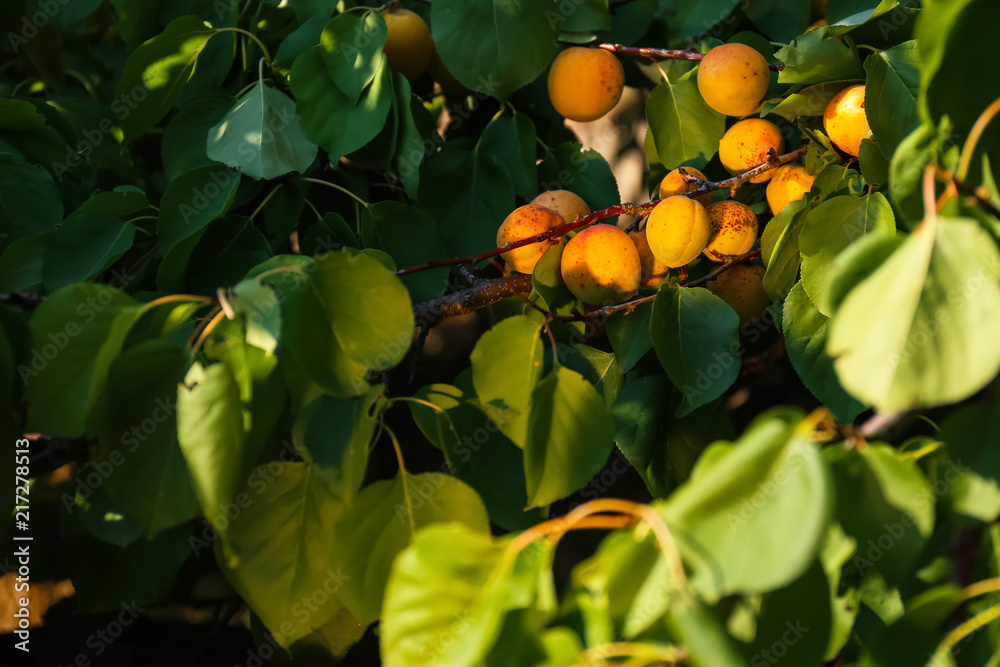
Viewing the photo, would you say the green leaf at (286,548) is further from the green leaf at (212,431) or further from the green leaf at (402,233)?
the green leaf at (402,233)

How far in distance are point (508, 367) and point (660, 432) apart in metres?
0.19

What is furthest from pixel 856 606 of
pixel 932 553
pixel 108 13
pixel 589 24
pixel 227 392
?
pixel 108 13

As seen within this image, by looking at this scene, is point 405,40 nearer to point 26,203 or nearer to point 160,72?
point 160,72

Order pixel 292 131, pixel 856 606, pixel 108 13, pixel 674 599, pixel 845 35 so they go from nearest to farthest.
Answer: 1. pixel 674 599
2. pixel 856 606
3. pixel 845 35
4. pixel 292 131
5. pixel 108 13

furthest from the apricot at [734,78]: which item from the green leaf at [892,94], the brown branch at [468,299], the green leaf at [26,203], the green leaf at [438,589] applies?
the green leaf at [26,203]

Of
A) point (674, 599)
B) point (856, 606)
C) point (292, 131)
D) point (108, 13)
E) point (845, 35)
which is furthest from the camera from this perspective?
point (108, 13)

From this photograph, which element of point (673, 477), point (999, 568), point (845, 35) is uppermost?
point (845, 35)

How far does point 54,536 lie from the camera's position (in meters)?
0.60

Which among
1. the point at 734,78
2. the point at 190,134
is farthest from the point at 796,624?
the point at 190,134

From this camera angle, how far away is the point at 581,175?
0.69 meters

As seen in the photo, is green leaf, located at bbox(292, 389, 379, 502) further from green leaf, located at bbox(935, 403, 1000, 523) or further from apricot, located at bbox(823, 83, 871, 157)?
apricot, located at bbox(823, 83, 871, 157)

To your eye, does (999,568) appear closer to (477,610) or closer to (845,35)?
(477,610)

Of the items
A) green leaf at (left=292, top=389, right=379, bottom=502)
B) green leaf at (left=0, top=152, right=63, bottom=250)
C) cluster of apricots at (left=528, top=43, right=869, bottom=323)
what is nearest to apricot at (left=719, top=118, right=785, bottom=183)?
cluster of apricots at (left=528, top=43, right=869, bottom=323)

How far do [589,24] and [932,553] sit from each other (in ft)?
1.66
